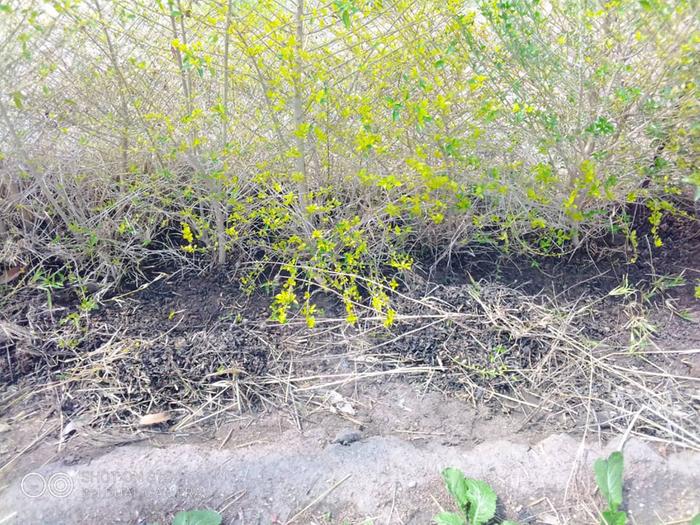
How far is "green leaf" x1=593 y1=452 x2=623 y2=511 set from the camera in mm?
1938

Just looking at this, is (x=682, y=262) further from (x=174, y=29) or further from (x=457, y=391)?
(x=174, y=29)

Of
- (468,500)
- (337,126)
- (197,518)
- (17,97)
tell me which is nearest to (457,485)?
(468,500)

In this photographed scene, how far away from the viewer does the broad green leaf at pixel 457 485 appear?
1.94 meters

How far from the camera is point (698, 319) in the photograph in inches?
108

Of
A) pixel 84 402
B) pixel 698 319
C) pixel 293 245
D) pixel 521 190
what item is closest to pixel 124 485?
pixel 84 402

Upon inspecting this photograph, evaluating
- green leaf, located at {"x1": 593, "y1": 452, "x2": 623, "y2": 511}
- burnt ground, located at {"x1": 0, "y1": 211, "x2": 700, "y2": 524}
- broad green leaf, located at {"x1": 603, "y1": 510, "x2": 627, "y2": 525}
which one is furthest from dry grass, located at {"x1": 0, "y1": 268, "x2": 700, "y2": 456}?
broad green leaf, located at {"x1": 603, "y1": 510, "x2": 627, "y2": 525}

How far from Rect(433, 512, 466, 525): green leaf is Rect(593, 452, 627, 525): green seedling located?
539 mm

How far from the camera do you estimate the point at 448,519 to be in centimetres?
186

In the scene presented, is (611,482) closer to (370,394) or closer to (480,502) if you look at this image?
(480,502)

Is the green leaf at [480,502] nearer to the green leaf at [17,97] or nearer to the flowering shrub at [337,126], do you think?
the flowering shrub at [337,126]

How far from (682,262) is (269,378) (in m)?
2.51

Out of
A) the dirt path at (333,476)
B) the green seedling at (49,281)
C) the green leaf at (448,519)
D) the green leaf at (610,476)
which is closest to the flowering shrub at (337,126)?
the green seedling at (49,281)

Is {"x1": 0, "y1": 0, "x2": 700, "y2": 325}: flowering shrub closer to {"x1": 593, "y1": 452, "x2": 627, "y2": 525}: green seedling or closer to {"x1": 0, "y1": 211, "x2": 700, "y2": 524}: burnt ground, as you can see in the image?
{"x1": 0, "y1": 211, "x2": 700, "y2": 524}: burnt ground

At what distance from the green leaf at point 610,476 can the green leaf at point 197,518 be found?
4.81ft
